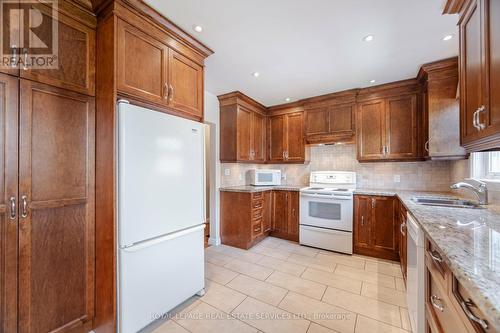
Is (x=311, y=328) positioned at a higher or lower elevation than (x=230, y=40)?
lower

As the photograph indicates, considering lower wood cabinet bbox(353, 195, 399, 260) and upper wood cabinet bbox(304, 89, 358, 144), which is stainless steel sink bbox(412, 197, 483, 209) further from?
upper wood cabinet bbox(304, 89, 358, 144)

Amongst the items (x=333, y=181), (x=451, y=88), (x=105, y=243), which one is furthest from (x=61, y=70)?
(x=451, y=88)

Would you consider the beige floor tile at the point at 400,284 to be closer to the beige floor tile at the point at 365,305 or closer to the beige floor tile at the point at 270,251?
the beige floor tile at the point at 365,305

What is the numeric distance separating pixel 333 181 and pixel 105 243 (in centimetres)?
328

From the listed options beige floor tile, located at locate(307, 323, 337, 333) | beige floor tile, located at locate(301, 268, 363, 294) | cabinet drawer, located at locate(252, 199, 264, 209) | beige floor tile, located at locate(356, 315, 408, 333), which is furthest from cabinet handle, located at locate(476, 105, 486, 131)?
cabinet drawer, located at locate(252, 199, 264, 209)

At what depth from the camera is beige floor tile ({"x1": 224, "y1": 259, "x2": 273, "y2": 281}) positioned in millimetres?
2477

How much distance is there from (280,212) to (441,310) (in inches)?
110

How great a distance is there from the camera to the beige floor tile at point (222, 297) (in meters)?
1.93

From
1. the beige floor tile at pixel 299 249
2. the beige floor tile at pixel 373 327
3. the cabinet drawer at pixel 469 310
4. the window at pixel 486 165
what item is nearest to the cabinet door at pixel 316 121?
the window at pixel 486 165

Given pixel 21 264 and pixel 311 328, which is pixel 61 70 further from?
pixel 311 328

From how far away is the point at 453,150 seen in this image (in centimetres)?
246

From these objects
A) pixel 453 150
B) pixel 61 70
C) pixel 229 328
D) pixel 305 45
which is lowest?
pixel 229 328

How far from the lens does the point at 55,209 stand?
4.70 ft

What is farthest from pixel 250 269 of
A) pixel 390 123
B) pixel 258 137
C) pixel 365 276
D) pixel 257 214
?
pixel 390 123
